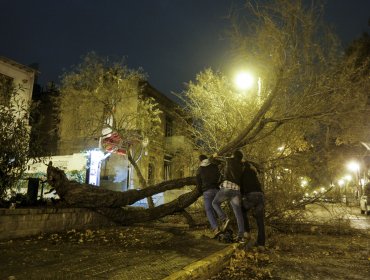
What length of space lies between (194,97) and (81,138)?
1112cm

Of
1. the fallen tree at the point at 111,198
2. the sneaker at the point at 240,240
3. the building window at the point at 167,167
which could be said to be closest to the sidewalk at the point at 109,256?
the sneaker at the point at 240,240

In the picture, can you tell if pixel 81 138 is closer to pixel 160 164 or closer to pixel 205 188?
pixel 160 164

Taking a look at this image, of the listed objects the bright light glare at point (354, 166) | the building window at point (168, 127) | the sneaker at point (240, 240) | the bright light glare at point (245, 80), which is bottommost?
the sneaker at point (240, 240)

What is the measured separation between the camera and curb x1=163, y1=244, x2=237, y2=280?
4226 mm

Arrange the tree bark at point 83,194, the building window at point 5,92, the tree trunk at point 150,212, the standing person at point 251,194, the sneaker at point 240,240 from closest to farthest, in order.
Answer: the sneaker at point 240,240
the standing person at point 251,194
the building window at point 5,92
the tree bark at point 83,194
the tree trunk at point 150,212

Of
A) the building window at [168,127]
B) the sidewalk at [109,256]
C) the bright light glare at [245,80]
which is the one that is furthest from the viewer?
the building window at [168,127]

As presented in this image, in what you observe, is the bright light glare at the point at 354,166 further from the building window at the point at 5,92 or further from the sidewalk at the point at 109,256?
the building window at the point at 5,92

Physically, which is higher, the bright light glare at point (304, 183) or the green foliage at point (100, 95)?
the green foliage at point (100, 95)

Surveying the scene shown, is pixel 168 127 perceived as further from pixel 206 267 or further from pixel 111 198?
pixel 206 267

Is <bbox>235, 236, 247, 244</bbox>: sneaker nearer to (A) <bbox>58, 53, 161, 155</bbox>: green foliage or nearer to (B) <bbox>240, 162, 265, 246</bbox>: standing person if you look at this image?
(B) <bbox>240, 162, 265, 246</bbox>: standing person

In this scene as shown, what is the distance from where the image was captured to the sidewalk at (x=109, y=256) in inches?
164

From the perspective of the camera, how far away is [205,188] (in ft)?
23.9

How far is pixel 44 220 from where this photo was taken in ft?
24.0

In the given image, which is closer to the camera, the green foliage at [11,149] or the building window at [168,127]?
the green foliage at [11,149]
